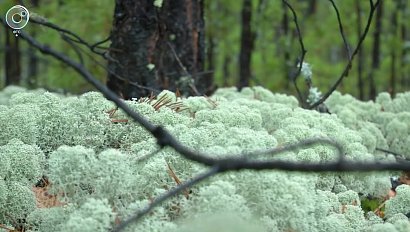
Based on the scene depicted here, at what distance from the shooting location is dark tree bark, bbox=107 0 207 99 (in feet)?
8.82

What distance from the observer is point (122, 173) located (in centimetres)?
125

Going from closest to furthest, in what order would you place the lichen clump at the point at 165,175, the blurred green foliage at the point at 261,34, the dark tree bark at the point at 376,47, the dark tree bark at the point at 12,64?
the lichen clump at the point at 165,175, the blurred green foliage at the point at 261,34, the dark tree bark at the point at 12,64, the dark tree bark at the point at 376,47

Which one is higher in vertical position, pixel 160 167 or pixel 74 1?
pixel 74 1

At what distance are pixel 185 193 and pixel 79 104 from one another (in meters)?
0.56

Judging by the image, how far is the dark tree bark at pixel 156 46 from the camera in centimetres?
269

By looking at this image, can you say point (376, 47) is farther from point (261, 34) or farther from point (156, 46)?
point (156, 46)


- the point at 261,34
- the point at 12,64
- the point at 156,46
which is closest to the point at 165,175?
the point at 156,46

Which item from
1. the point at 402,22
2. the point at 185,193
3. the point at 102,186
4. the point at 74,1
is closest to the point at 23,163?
the point at 102,186

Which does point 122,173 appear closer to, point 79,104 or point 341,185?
point 79,104

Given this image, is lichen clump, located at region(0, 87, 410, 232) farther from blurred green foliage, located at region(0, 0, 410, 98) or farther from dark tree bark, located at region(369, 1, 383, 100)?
dark tree bark, located at region(369, 1, 383, 100)

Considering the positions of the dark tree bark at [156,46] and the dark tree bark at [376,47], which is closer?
the dark tree bark at [156,46]

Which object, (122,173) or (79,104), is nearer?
(122,173)

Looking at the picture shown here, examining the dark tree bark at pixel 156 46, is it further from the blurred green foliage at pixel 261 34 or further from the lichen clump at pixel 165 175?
the blurred green foliage at pixel 261 34

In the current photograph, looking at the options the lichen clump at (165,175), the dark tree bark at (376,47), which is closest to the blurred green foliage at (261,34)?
the dark tree bark at (376,47)
